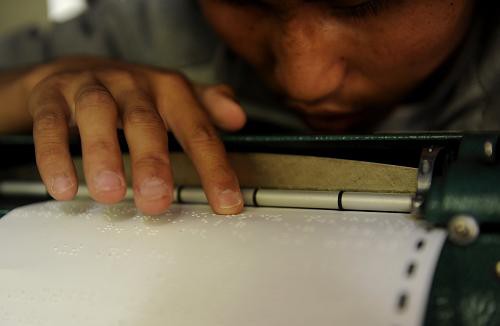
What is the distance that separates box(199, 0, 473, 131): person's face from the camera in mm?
759

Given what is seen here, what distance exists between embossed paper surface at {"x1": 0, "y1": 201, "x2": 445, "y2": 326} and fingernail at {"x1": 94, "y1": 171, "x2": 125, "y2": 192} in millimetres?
37

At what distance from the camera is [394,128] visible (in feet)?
4.01

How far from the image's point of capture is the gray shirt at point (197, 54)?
106cm

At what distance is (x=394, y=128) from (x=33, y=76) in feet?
2.52

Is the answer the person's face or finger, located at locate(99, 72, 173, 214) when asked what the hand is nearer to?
finger, located at locate(99, 72, 173, 214)

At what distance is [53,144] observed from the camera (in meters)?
0.67

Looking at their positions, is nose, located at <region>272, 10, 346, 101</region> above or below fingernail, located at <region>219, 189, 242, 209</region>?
above

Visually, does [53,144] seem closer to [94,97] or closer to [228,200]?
[94,97]

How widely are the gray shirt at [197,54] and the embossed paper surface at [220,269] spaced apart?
2.01 ft

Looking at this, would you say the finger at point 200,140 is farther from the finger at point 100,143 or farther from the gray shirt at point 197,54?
the gray shirt at point 197,54

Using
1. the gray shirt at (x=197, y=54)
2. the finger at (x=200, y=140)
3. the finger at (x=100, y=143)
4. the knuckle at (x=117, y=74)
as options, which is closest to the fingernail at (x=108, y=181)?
the finger at (x=100, y=143)

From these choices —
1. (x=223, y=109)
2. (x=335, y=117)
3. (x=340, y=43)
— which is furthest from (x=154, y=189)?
(x=335, y=117)

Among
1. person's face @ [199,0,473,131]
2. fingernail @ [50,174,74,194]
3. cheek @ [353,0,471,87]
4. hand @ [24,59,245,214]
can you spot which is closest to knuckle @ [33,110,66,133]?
hand @ [24,59,245,214]

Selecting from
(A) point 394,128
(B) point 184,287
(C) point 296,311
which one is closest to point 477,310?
(C) point 296,311
